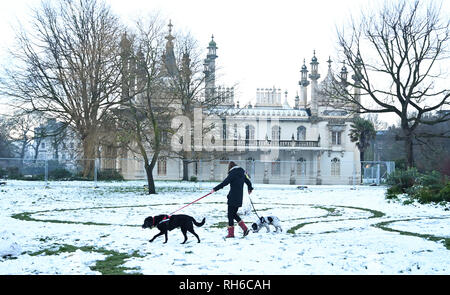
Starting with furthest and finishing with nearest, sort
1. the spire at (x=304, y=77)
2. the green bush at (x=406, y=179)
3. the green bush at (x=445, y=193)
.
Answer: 1. the spire at (x=304, y=77)
2. the green bush at (x=406, y=179)
3. the green bush at (x=445, y=193)

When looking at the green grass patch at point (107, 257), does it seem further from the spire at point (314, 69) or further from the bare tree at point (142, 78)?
the spire at point (314, 69)

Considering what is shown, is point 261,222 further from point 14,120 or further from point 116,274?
point 14,120

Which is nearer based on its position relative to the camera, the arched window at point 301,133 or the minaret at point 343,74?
the minaret at point 343,74

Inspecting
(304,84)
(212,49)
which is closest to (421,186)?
(212,49)

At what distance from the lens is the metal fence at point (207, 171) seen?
120 ft

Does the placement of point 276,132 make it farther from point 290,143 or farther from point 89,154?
point 89,154

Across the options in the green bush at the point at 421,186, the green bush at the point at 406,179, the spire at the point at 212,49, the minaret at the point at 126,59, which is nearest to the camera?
the green bush at the point at 421,186

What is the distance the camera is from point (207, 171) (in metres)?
51.4

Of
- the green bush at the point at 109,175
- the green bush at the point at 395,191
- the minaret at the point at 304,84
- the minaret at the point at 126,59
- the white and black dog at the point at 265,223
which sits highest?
the minaret at the point at 304,84

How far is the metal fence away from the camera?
3656 cm

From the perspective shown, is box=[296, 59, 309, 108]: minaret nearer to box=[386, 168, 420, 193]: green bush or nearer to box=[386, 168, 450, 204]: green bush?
box=[386, 168, 450, 204]: green bush

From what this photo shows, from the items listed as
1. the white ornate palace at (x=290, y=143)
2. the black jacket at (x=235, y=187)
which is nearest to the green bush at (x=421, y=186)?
the black jacket at (x=235, y=187)

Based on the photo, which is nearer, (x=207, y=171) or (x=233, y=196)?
(x=233, y=196)

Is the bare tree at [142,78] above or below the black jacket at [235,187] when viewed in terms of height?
above
